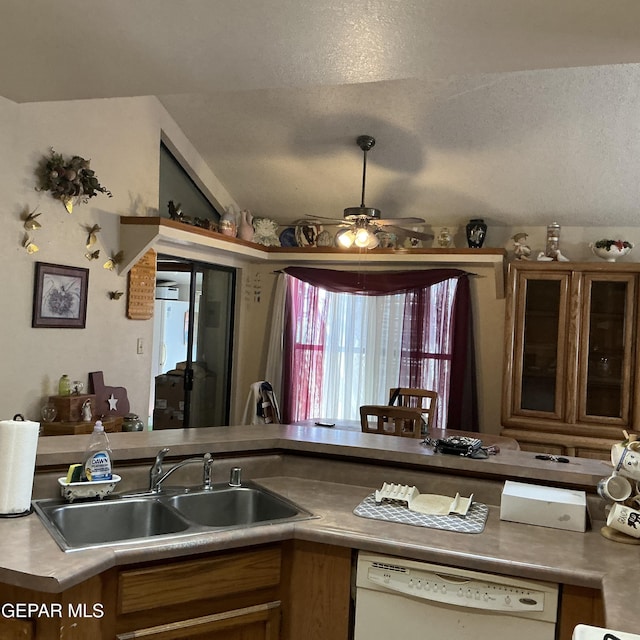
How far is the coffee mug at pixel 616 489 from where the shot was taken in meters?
1.86

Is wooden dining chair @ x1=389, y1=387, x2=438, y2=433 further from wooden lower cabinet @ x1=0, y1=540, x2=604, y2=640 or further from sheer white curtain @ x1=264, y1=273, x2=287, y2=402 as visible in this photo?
wooden lower cabinet @ x1=0, y1=540, x2=604, y2=640

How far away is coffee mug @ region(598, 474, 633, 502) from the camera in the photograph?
186cm

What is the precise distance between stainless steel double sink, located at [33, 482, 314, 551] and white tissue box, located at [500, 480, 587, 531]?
645mm

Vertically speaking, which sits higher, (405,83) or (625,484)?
(405,83)

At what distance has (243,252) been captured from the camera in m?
4.78

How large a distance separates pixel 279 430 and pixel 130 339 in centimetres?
178

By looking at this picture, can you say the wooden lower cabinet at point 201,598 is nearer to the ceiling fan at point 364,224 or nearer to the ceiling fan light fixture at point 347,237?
the ceiling fan at point 364,224

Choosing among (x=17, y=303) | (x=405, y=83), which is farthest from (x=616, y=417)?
(x=17, y=303)

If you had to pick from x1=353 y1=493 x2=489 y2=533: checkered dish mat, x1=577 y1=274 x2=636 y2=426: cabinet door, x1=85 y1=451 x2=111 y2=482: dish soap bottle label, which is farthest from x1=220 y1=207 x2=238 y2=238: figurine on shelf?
x1=353 y1=493 x2=489 y2=533: checkered dish mat

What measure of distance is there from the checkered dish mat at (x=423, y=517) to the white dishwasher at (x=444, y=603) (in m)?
0.18

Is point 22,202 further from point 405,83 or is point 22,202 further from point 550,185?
point 550,185

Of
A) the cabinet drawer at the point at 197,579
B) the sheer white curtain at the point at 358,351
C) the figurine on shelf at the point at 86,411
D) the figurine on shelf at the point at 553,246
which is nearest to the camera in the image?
the cabinet drawer at the point at 197,579

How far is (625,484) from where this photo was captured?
1.87 m

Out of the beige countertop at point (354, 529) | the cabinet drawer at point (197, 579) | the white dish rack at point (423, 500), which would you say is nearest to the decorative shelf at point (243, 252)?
the beige countertop at point (354, 529)
